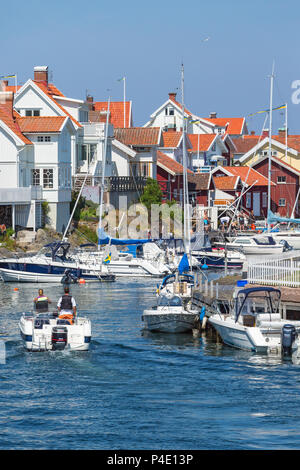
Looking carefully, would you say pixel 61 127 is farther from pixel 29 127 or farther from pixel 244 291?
pixel 244 291

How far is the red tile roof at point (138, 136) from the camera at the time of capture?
278 ft

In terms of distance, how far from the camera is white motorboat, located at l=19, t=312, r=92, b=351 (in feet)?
99.8

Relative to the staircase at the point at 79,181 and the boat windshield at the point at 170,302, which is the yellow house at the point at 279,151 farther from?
the boat windshield at the point at 170,302

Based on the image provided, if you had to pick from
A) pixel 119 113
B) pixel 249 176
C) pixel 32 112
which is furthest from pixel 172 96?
pixel 32 112

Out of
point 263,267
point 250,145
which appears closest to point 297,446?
point 263,267

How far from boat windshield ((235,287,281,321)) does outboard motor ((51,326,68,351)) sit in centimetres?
654

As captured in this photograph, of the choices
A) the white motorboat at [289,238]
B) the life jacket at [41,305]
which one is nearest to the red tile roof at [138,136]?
the white motorboat at [289,238]

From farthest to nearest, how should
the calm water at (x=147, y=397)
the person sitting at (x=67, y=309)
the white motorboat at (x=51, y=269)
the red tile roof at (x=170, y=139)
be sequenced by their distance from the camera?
1. the red tile roof at (x=170, y=139)
2. the white motorboat at (x=51, y=269)
3. the person sitting at (x=67, y=309)
4. the calm water at (x=147, y=397)

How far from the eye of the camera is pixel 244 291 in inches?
1293

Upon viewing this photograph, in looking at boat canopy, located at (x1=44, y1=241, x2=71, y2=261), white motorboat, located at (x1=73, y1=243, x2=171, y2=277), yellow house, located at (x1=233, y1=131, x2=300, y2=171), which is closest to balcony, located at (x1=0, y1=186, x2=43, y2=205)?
white motorboat, located at (x1=73, y1=243, x2=171, y2=277)

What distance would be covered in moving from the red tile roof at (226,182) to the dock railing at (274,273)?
5725 centimetres

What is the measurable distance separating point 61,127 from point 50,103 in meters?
6.03

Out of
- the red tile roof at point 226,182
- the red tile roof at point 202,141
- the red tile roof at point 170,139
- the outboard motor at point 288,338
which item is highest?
the red tile roof at point 202,141
